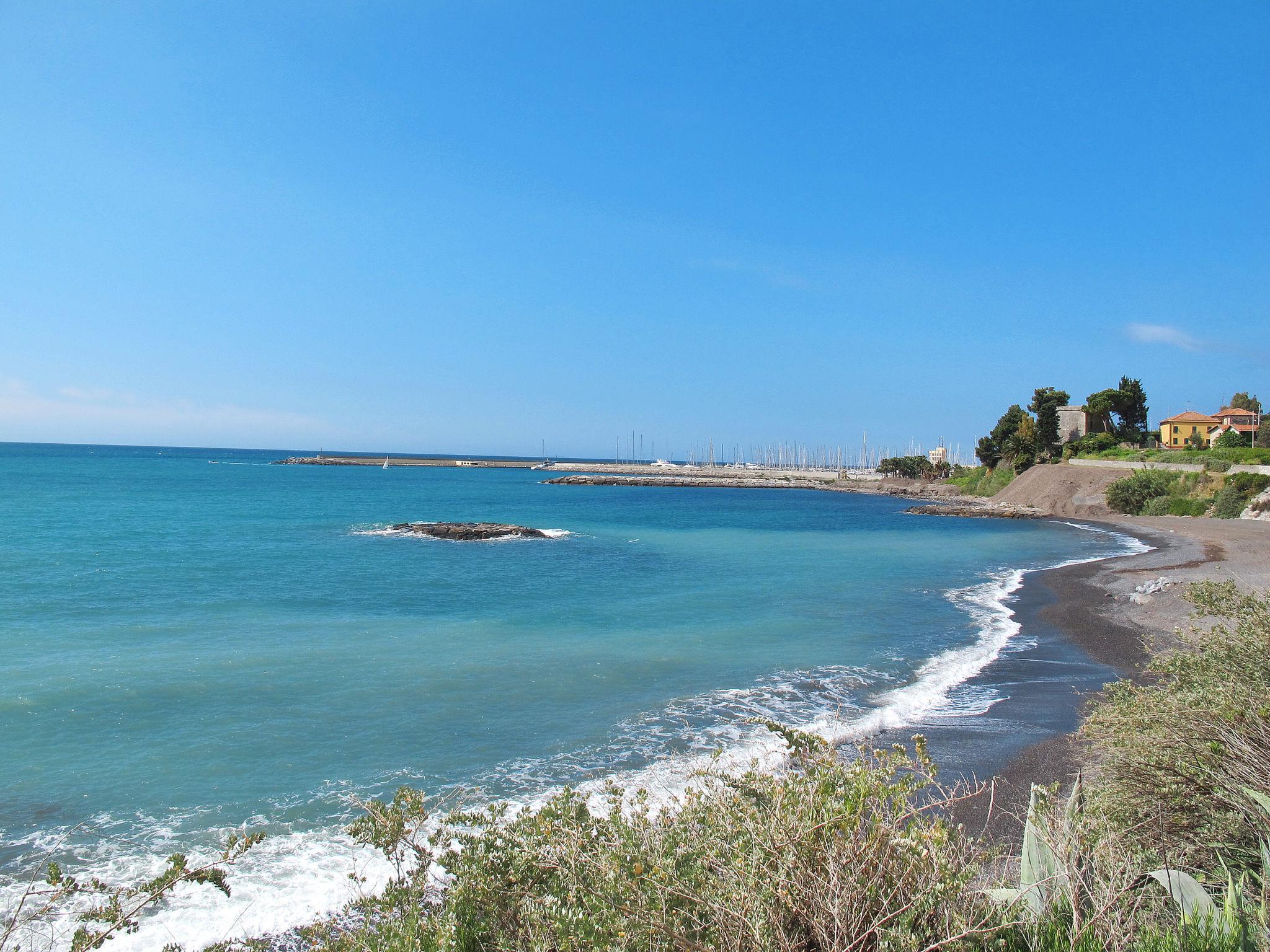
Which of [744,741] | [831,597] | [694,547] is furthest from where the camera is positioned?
[694,547]

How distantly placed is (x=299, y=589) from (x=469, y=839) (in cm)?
2177

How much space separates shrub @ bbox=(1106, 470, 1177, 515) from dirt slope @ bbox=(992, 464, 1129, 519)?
145 cm

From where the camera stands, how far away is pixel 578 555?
33656mm

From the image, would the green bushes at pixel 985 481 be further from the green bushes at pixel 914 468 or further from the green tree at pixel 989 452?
the green bushes at pixel 914 468

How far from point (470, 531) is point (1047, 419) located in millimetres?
63062

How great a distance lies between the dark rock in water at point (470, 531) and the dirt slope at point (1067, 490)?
43.9 m

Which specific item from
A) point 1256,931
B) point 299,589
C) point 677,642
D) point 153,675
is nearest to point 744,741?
point 677,642

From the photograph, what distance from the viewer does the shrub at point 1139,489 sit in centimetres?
5547

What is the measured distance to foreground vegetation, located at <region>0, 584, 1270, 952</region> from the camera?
3.53m

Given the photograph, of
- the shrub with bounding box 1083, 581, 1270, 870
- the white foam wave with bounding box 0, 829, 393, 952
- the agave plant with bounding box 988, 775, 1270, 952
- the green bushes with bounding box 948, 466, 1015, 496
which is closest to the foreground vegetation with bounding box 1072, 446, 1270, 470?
the green bushes with bounding box 948, 466, 1015, 496

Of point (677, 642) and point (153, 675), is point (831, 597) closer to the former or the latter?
point (677, 642)

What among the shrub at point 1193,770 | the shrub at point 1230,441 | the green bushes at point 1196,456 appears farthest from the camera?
the shrub at point 1230,441

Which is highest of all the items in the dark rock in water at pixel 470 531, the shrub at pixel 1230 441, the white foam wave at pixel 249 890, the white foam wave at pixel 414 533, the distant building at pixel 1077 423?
the distant building at pixel 1077 423

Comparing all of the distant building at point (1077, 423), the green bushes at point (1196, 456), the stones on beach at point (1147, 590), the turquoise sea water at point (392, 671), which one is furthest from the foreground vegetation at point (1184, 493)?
the stones on beach at point (1147, 590)
